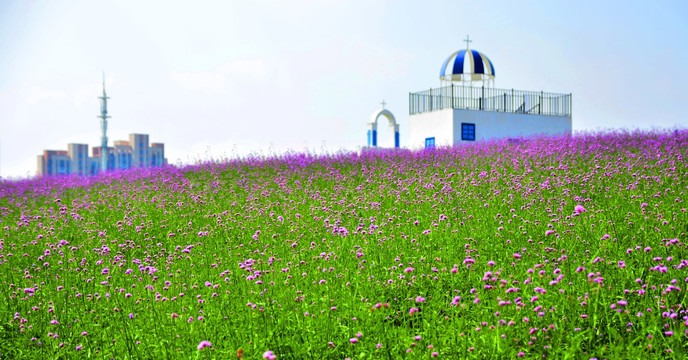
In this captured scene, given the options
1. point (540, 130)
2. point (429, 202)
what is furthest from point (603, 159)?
point (540, 130)

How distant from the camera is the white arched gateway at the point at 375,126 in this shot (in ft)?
103

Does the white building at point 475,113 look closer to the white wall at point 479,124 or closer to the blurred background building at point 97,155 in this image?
the white wall at point 479,124

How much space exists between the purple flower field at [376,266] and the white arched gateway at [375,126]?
19.2 metres

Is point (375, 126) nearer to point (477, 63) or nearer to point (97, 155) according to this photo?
point (477, 63)

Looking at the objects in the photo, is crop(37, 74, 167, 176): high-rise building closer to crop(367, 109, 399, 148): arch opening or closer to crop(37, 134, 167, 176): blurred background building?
crop(37, 134, 167, 176): blurred background building

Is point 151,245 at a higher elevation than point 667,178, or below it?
below

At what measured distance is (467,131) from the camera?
27.6 metres

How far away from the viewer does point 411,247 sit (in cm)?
634

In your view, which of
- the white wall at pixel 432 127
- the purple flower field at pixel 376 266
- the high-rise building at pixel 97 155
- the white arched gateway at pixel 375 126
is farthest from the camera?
the high-rise building at pixel 97 155

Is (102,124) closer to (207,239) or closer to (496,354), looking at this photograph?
(207,239)

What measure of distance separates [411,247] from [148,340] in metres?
2.87

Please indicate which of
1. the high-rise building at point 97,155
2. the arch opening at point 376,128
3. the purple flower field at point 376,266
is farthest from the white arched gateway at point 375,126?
the high-rise building at point 97,155

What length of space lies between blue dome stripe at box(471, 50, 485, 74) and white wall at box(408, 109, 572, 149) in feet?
7.57

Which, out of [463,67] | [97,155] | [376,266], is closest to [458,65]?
[463,67]
